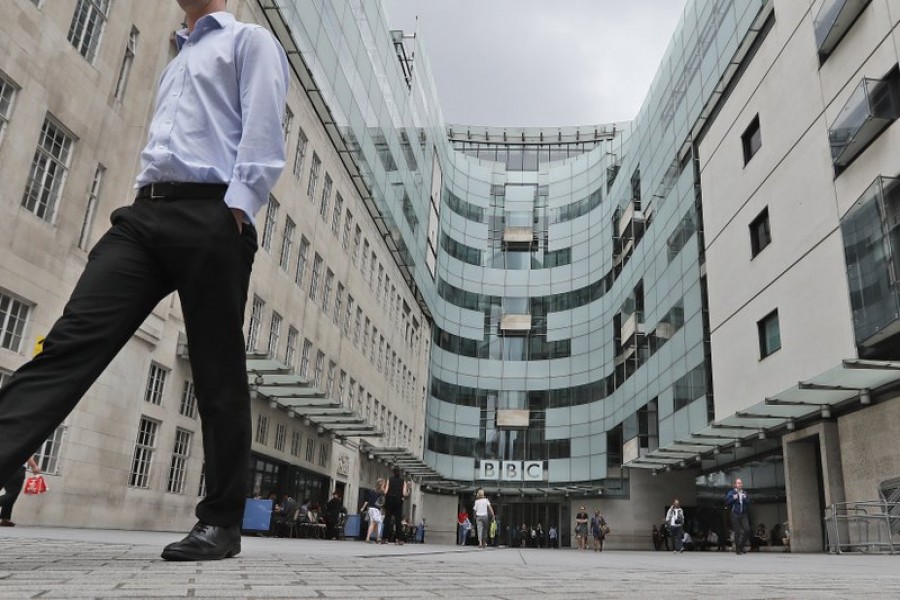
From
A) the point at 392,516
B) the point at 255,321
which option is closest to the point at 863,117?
the point at 392,516

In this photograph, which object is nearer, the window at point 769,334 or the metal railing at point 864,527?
the metal railing at point 864,527

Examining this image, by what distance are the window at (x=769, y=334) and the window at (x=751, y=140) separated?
658cm

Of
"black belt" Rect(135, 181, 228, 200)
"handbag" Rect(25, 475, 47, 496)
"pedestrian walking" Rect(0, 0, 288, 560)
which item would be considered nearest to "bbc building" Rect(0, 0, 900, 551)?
"handbag" Rect(25, 475, 47, 496)

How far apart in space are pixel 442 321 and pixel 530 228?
10.9 metres

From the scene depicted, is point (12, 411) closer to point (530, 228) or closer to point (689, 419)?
point (689, 419)

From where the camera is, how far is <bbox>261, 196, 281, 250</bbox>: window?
26.3m

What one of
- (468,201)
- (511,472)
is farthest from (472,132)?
(511,472)

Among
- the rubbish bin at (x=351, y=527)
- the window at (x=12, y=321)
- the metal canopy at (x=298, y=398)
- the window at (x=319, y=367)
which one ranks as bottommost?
the rubbish bin at (x=351, y=527)

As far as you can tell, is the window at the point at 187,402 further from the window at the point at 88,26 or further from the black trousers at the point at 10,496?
the window at the point at 88,26

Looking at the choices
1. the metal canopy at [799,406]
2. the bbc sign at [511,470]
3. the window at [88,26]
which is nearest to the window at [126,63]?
the window at [88,26]

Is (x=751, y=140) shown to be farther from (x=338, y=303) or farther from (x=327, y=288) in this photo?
(x=338, y=303)

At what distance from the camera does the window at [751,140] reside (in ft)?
91.7

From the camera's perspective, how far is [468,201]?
208 feet

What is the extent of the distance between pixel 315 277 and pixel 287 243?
368 centimetres
